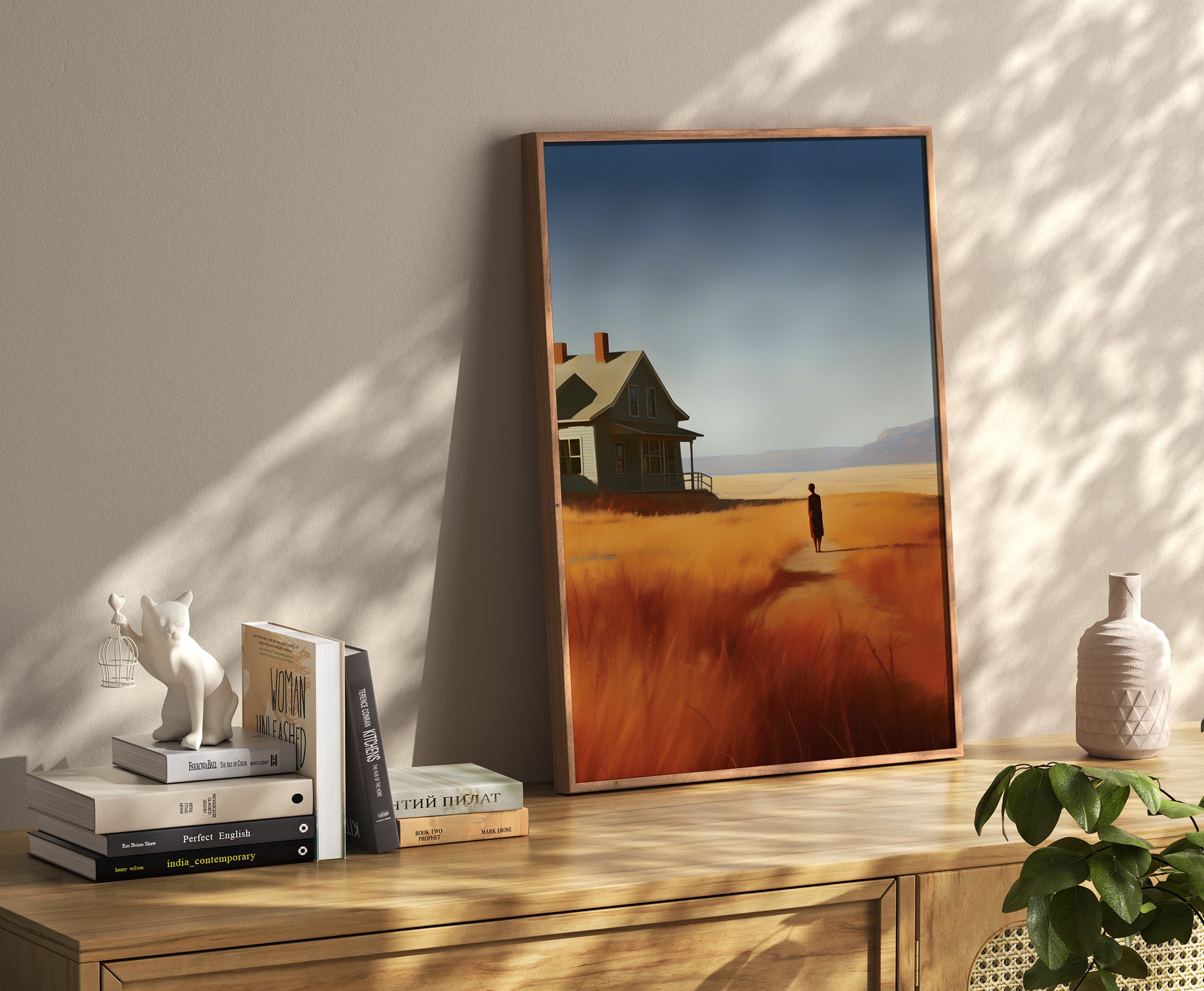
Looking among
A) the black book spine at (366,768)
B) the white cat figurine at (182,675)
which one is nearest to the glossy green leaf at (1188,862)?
the black book spine at (366,768)

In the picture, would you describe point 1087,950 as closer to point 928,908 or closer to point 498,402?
point 928,908

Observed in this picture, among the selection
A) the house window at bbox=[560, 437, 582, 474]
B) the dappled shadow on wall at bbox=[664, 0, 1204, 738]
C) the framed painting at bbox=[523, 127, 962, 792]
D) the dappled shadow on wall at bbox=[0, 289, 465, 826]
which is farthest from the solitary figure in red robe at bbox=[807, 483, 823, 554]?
the dappled shadow on wall at bbox=[0, 289, 465, 826]

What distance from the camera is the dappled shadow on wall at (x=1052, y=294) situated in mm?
2363

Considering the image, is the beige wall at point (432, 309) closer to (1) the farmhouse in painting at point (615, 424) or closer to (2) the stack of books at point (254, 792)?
(1) the farmhouse in painting at point (615, 424)

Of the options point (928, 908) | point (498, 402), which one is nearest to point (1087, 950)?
point (928, 908)

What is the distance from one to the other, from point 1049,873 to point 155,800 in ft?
3.53

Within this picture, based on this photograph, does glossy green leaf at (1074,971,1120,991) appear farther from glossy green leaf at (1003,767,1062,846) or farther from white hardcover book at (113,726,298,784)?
→ white hardcover book at (113,726,298,784)

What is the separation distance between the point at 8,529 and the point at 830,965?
4.29 ft

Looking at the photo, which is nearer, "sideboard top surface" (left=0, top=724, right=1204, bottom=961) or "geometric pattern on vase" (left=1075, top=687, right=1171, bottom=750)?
"sideboard top surface" (left=0, top=724, right=1204, bottom=961)

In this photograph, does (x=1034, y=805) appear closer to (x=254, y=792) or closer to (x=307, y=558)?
(x=254, y=792)

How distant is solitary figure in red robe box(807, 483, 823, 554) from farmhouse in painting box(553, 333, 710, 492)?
219 mm

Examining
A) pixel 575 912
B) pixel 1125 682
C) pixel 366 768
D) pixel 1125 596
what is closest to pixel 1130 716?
pixel 1125 682

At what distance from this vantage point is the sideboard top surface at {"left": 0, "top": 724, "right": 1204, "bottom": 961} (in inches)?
60.7

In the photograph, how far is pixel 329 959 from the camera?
61.4 inches
